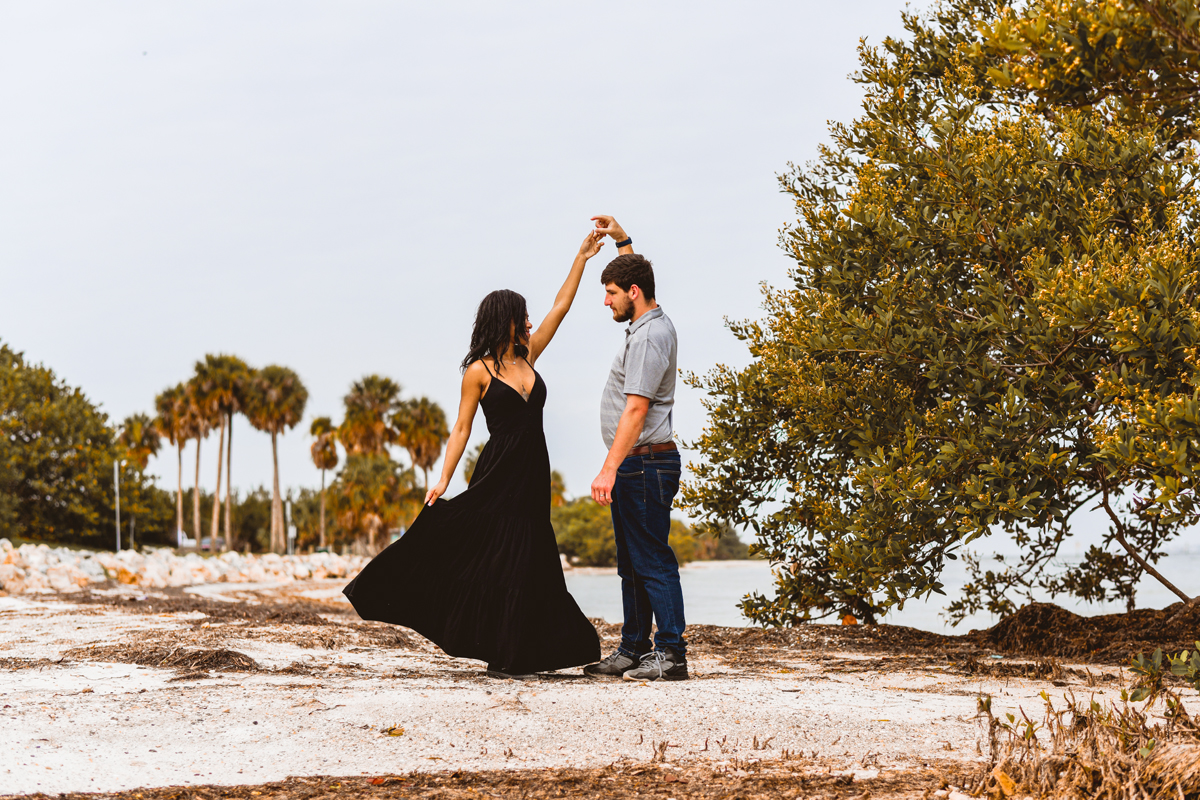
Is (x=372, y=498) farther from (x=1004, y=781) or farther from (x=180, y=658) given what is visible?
(x=1004, y=781)

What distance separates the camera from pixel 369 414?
155 feet

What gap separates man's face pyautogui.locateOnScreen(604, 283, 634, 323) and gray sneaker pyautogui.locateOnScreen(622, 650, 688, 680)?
1755 millimetres

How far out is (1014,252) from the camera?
20.2ft

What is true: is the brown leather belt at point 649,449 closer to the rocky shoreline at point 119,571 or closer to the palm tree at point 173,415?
the rocky shoreline at point 119,571

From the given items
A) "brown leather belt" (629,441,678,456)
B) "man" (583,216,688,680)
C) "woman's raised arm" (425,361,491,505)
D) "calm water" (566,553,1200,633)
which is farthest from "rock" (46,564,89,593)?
"brown leather belt" (629,441,678,456)

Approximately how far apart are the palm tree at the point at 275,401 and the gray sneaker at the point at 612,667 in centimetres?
4552

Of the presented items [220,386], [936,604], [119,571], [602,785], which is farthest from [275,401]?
[602,785]

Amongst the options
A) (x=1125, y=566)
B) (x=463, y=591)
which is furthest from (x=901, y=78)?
(x=463, y=591)

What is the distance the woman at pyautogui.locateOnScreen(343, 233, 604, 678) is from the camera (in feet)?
15.2

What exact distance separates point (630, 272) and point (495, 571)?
66.7 inches

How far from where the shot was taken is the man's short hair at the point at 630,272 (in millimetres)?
4855

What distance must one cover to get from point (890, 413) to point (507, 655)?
315 centimetres

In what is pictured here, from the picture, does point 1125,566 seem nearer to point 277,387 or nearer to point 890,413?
point 890,413

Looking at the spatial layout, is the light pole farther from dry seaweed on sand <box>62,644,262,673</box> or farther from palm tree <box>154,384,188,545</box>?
dry seaweed on sand <box>62,644,262,673</box>
